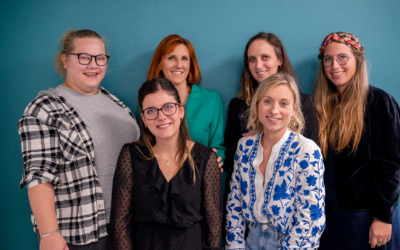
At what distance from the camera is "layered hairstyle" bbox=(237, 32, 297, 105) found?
1806mm

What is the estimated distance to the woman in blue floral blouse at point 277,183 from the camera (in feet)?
4.01

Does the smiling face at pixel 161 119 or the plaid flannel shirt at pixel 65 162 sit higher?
the smiling face at pixel 161 119

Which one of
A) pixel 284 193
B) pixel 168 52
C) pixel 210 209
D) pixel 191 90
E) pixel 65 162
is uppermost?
pixel 168 52

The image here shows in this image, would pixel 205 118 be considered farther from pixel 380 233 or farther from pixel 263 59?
pixel 380 233

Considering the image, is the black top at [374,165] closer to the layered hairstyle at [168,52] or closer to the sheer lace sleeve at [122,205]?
the layered hairstyle at [168,52]

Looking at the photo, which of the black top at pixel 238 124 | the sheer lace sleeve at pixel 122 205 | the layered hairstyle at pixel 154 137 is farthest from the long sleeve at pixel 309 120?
the sheer lace sleeve at pixel 122 205

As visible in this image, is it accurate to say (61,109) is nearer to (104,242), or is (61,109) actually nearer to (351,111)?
(104,242)

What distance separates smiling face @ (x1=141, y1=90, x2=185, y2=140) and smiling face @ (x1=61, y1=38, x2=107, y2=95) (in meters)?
0.45

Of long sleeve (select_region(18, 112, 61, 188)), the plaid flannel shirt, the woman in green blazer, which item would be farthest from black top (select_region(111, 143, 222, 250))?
the woman in green blazer

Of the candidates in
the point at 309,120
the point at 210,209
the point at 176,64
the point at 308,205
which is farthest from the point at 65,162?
the point at 309,120

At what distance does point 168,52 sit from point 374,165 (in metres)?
1.56

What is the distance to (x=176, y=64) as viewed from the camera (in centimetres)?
179

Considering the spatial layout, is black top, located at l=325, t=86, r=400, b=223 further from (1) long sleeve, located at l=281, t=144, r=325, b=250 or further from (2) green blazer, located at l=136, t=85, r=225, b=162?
(2) green blazer, located at l=136, t=85, r=225, b=162

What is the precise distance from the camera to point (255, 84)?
1977mm
